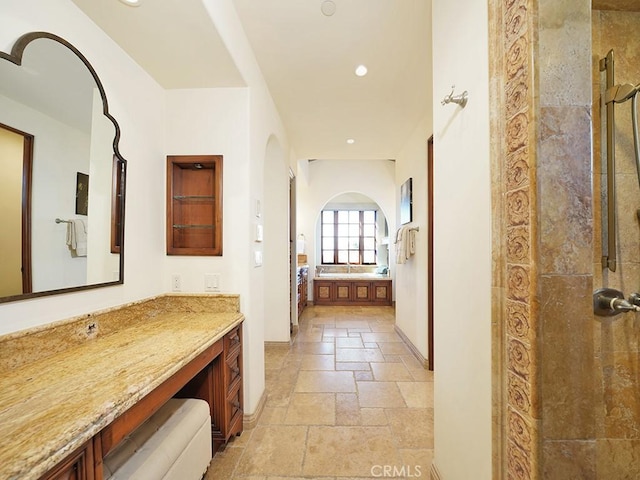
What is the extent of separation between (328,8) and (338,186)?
14.0 feet

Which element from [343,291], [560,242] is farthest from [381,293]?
[560,242]

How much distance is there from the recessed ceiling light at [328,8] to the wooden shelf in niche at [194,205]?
1.12 meters

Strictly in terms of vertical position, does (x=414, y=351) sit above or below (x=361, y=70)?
below

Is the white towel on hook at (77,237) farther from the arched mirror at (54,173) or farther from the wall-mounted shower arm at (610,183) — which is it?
the wall-mounted shower arm at (610,183)

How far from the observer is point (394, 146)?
12.5ft

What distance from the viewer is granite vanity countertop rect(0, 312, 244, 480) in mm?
629

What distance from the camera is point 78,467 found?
0.72 metres

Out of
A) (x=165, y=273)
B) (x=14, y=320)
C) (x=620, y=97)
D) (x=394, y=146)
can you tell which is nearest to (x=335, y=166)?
(x=394, y=146)

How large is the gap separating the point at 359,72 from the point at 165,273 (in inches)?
85.7

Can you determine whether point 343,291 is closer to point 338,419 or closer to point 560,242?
point 338,419

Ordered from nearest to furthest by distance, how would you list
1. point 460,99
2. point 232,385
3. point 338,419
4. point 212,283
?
point 460,99 → point 232,385 → point 212,283 → point 338,419

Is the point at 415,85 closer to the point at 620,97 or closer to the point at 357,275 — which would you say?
the point at 620,97

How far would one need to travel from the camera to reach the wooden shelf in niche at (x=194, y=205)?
6.26 feet

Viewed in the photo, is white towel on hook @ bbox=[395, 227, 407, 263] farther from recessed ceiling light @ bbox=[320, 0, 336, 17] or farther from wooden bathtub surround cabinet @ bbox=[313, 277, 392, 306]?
wooden bathtub surround cabinet @ bbox=[313, 277, 392, 306]
